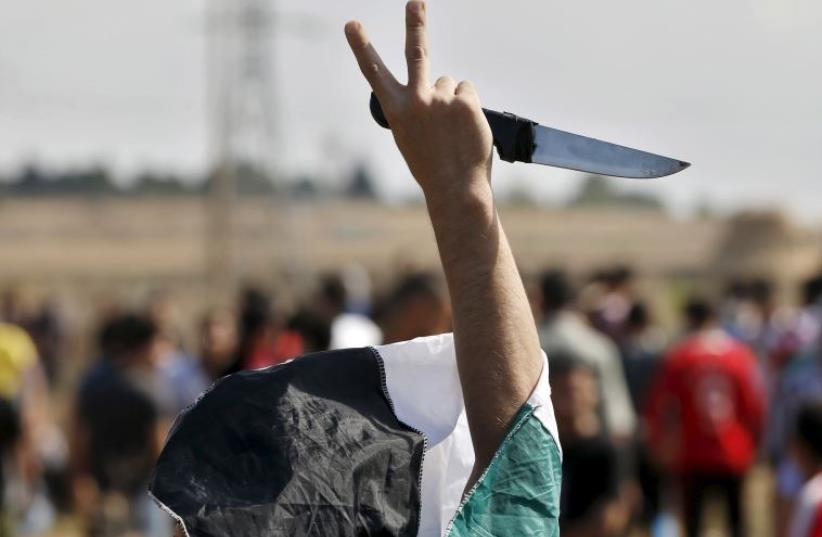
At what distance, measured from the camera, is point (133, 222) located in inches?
1850

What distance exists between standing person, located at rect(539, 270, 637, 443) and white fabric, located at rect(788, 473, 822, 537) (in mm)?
1156

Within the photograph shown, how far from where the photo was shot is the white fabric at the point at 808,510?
18.4 ft

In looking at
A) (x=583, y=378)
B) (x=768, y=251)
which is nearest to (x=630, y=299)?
(x=583, y=378)

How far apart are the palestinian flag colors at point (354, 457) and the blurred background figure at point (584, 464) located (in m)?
4.48

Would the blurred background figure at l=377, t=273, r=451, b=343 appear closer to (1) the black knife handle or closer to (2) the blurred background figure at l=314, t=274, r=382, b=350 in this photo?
(2) the blurred background figure at l=314, t=274, r=382, b=350

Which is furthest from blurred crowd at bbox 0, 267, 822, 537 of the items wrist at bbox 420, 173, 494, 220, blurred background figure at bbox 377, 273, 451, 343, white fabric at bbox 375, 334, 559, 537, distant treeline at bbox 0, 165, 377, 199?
distant treeline at bbox 0, 165, 377, 199

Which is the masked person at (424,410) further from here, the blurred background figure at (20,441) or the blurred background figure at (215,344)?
the blurred background figure at (215,344)

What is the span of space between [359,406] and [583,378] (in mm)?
4707

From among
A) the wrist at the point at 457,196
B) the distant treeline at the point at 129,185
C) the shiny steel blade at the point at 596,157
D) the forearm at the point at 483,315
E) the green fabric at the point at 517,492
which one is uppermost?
the shiny steel blade at the point at 596,157

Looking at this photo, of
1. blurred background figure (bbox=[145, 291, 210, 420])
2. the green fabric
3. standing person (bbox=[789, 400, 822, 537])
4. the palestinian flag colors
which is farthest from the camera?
blurred background figure (bbox=[145, 291, 210, 420])

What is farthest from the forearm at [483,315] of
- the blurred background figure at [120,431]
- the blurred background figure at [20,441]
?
the blurred background figure at [120,431]

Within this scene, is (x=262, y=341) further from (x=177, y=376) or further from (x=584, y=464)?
(x=584, y=464)

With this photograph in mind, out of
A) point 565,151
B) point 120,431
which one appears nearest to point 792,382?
point 120,431

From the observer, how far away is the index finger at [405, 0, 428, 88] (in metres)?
1.82
